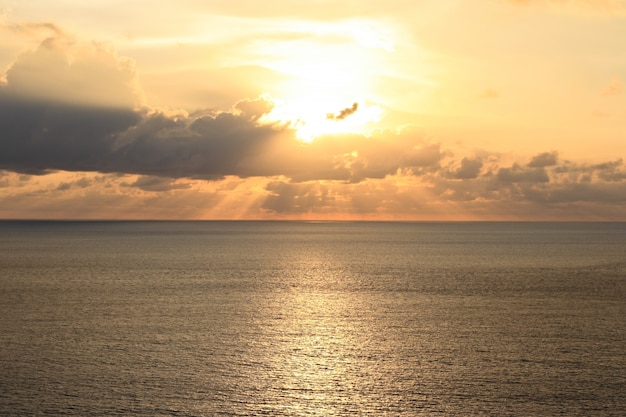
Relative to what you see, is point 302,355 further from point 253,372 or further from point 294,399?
point 294,399

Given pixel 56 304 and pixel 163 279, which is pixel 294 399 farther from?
pixel 163 279

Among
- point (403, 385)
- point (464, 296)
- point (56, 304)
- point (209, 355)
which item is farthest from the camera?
point (464, 296)

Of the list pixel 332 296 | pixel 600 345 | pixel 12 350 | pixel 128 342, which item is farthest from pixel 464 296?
pixel 12 350

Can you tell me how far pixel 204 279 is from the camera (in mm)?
130500

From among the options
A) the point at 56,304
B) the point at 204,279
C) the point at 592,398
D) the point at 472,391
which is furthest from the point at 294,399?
the point at 204,279

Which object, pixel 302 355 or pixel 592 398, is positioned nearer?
pixel 592 398

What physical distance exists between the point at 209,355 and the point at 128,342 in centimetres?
974

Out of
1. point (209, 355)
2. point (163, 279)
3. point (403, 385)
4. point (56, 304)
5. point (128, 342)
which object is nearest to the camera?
point (403, 385)

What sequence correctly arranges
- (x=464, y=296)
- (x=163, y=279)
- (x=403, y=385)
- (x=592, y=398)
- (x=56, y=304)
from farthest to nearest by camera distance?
(x=163, y=279)
(x=464, y=296)
(x=56, y=304)
(x=403, y=385)
(x=592, y=398)

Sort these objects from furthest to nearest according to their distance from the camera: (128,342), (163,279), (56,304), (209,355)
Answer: (163,279) < (56,304) < (128,342) < (209,355)

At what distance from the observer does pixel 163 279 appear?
129000 mm

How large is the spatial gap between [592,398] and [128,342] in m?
41.1

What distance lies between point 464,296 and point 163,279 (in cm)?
5614

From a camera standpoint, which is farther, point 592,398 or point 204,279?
point 204,279
